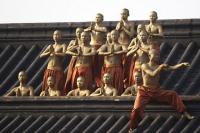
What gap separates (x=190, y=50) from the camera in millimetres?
68375

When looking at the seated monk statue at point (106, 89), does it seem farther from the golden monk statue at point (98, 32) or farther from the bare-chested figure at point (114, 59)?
the golden monk statue at point (98, 32)

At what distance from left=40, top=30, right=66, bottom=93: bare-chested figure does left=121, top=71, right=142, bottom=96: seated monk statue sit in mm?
2540

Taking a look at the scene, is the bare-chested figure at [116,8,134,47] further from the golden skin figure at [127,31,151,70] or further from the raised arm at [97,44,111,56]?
the golden skin figure at [127,31,151,70]

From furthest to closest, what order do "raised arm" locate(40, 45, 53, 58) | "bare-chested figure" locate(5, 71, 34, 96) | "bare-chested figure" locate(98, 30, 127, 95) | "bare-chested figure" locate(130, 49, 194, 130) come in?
"raised arm" locate(40, 45, 53, 58)
"bare-chested figure" locate(5, 71, 34, 96)
"bare-chested figure" locate(98, 30, 127, 95)
"bare-chested figure" locate(130, 49, 194, 130)

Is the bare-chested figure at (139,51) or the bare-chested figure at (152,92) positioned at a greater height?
the bare-chested figure at (139,51)

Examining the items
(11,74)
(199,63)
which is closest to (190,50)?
(199,63)

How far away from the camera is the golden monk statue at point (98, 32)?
67.9 meters

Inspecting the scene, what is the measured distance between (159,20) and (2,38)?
5.16 metres

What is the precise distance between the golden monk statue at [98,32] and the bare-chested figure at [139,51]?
1.45 m

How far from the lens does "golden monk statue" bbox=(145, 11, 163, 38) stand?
66812 millimetres

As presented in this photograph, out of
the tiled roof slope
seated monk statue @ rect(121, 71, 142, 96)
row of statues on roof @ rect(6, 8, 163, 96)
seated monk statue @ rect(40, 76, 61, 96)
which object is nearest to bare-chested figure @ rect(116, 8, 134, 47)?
row of statues on roof @ rect(6, 8, 163, 96)

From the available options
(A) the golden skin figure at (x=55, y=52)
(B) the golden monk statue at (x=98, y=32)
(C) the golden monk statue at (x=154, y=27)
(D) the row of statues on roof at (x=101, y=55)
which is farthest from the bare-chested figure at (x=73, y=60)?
(C) the golden monk statue at (x=154, y=27)

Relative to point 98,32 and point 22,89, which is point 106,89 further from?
point 22,89

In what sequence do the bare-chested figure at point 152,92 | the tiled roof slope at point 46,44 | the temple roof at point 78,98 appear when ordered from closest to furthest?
1. the bare-chested figure at point 152,92
2. the temple roof at point 78,98
3. the tiled roof slope at point 46,44
